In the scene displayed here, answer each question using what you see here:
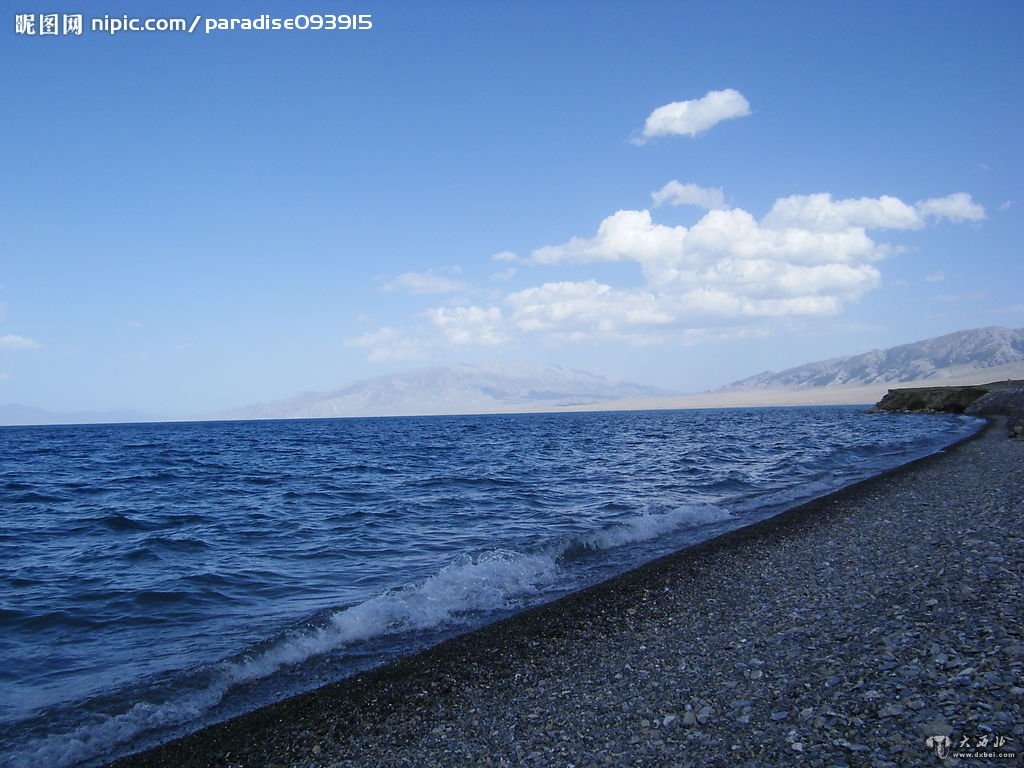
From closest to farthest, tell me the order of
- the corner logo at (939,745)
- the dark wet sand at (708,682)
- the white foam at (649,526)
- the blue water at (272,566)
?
1. the corner logo at (939,745)
2. the dark wet sand at (708,682)
3. the blue water at (272,566)
4. the white foam at (649,526)

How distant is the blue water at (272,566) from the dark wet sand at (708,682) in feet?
4.77

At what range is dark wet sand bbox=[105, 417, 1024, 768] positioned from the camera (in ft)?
18.8

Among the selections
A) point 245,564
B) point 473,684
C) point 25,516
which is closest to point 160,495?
Result: point 25,516

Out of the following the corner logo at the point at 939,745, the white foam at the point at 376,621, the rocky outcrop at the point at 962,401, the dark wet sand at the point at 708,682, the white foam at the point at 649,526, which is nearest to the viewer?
the corner logo at the point at 939,745

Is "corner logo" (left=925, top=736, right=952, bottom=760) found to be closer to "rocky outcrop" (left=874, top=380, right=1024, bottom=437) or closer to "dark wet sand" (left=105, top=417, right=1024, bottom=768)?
"dark wet sand" (left=105, top=417, right=1024, bottom=768)

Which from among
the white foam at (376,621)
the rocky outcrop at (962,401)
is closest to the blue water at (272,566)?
the white foam at (376,621)

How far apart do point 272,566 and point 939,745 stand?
14.3 m

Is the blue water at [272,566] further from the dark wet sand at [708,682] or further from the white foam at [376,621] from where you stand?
the dark wet sand at [708,682]

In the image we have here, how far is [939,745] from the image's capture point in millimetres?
5250

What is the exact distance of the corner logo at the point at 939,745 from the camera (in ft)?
16.8

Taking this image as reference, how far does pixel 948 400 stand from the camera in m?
93.6

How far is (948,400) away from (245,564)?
356ft

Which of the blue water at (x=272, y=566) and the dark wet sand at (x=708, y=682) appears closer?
the dark wet sand at (x=708, y=682)

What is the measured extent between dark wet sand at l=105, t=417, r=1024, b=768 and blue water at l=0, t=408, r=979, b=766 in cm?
145
